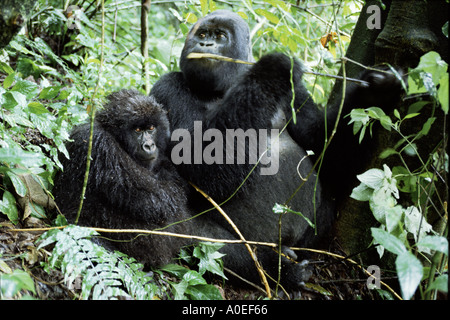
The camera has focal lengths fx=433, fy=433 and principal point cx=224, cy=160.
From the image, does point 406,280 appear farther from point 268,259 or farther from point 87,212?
point 87,212

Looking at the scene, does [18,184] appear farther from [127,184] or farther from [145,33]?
[145,33]

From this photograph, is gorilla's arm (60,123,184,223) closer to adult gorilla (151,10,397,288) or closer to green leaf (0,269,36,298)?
adult gorilla (151,10,397,288)

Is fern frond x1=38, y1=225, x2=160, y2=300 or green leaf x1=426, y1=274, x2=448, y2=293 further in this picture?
fern frond x1=38, y1=225, x2=160, y2=300

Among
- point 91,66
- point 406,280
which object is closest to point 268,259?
point 406,280

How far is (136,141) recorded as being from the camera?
275cm

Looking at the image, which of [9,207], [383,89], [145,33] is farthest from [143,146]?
[145,33]

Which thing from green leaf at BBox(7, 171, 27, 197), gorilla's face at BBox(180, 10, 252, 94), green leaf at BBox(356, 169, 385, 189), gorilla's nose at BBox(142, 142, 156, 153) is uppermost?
gorilla's face at BBox(180, 10, 252, 94)

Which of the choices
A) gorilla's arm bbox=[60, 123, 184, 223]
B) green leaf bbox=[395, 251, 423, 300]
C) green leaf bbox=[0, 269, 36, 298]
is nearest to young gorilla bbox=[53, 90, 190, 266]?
gorilla's arm bbox=[60, 123, 184, 223]

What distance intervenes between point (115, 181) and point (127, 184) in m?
0.07

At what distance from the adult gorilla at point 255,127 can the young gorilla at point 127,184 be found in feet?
0.89

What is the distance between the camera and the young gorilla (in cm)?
250

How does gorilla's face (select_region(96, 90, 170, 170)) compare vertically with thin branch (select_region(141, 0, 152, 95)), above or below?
below

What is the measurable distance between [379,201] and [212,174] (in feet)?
3.59

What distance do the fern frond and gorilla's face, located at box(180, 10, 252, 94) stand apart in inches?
59.8
